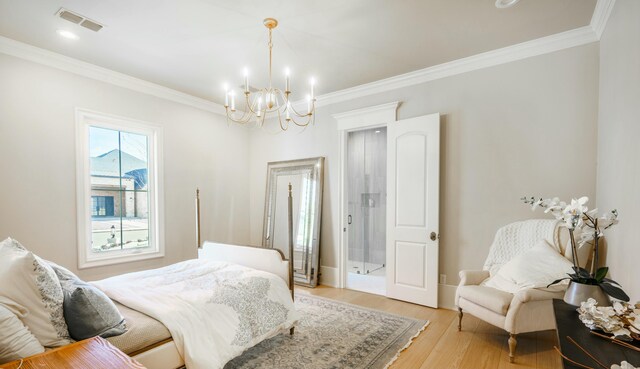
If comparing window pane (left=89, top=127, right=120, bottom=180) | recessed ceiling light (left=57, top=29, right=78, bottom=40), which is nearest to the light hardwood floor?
window pane (left=89, top=127, right=120, bottom=180)

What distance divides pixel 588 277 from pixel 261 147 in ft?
14.8

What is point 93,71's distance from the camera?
3373 mm

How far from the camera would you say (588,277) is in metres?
1.47

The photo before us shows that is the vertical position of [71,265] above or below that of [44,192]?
below

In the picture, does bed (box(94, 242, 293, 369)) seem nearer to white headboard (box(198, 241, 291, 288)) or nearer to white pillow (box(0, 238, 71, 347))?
white pillow (box(0, 238, 71, 347))

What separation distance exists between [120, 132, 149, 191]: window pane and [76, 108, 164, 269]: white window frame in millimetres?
67

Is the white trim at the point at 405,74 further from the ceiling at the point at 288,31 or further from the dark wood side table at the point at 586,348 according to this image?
the dark wood side table at the point at 586,348

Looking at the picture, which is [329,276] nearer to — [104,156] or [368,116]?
[368,116]

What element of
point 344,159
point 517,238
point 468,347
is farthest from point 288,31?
point 468,347

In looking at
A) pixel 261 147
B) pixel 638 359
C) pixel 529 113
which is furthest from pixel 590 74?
pixel 261 147

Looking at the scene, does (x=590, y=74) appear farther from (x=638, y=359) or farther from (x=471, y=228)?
(x=638, y=359)

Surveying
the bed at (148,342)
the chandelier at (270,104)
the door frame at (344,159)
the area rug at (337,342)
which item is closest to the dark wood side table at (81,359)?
the bed at (148,342)

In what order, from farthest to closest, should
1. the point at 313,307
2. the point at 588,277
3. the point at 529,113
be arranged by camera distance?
the point at 313,307, the point at 529,113, the point at 588,277

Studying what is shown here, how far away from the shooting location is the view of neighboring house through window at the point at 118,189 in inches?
138
